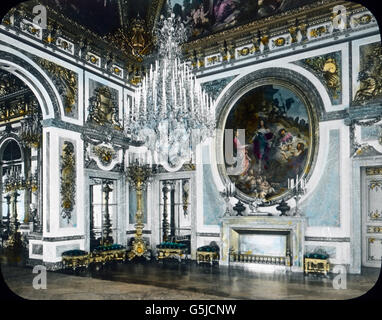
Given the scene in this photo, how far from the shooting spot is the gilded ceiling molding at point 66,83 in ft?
29.7

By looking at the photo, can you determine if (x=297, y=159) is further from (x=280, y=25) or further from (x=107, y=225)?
(x=107, y=225)

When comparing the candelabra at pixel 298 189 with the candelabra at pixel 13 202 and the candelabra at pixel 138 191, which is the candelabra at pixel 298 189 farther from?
the candelabra at pixel 13 202

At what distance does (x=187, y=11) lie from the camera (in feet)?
36.4

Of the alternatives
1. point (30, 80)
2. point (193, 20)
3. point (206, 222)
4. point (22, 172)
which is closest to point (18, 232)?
point (22, 172)

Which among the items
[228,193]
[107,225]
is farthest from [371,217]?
[107,225]

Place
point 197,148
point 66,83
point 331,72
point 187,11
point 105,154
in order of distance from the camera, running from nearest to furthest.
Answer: point 331,72 → point 66,83 → point 105,154 → point 197,148 → point 187,11

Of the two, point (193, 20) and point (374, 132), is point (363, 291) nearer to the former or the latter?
point (374, 132)

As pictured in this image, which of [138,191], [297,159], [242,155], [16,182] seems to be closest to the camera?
[297,159]

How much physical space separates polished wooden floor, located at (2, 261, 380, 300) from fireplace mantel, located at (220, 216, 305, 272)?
1.70 ft

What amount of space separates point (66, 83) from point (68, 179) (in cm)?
261

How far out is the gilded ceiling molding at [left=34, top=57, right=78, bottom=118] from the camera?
9062 millimetres

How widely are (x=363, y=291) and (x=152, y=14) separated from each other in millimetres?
9981

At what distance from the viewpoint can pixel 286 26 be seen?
31.3 ft

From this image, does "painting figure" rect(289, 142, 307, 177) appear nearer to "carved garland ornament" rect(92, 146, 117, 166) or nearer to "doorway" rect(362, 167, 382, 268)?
"doorway" rect(362, 167, 382, 268)
